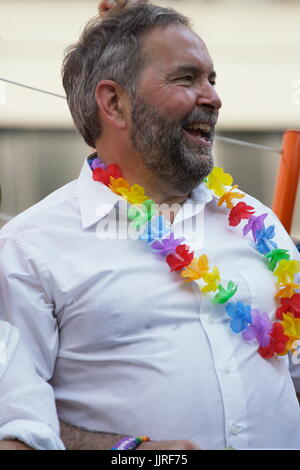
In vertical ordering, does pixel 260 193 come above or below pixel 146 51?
below

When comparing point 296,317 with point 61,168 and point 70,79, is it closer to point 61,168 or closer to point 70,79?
point 70,79

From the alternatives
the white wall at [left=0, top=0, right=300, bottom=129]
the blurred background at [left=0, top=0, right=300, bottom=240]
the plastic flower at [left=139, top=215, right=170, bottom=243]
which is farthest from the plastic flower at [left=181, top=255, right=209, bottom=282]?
the white wall at [left=0, top=0, right=300, bottom=129]

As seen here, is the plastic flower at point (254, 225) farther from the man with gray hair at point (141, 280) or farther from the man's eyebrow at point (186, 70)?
the man's eyebrow at point (186, 70)

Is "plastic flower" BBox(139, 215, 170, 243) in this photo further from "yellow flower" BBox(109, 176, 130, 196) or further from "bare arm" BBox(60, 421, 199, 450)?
"bare arm" BBox(60, 421, 199, 450)

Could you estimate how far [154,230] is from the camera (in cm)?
214

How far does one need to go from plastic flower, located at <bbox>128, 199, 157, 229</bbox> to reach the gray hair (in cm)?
30

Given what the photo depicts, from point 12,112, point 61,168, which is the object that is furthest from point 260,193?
point 12,112

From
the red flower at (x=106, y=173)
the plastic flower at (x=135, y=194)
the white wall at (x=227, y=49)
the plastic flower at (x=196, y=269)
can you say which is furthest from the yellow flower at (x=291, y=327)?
the white wall at (x=227, y=49)

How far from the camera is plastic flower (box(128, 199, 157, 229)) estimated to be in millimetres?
2154

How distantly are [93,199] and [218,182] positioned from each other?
0.38 m

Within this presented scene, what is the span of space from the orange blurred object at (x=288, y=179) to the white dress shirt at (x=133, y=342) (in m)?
0.79

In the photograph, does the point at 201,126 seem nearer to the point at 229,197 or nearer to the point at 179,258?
the point at 229,197

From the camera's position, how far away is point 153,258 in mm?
2092

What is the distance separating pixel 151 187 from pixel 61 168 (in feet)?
17.5
